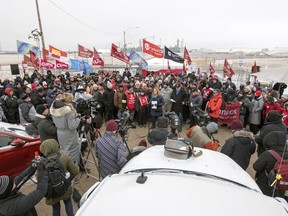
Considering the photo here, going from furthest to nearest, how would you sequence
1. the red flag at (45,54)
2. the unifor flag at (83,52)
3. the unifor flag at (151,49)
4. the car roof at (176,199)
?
the unifor flag at (83,52) < the red flag at (45,54) < the unifor flag at (151,49) < the car roof at (176,199)

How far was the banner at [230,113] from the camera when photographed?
8.10 m

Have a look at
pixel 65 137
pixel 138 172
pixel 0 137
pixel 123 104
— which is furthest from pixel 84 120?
pixel 123 104

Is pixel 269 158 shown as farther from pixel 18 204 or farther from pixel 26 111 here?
pixel 26 111

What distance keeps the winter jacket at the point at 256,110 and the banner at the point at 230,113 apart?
1.58 feet

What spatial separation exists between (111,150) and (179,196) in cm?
209

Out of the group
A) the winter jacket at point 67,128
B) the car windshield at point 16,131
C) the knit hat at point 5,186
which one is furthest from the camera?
the car windshield at point 16,131

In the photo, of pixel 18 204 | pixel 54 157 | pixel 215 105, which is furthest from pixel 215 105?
pixel 18 204

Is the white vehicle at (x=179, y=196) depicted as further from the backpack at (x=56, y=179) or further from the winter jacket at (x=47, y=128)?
the winter jacket at (x=47, y=128)

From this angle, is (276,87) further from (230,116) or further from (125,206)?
(125,206)

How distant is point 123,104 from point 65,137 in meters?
4.46

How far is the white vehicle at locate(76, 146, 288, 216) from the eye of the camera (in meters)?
1.53

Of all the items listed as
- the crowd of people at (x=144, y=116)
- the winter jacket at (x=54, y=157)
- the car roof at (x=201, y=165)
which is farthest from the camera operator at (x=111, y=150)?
the car roof at (x=201, y=165)

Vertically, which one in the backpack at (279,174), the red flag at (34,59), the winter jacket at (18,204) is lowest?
the backpack at (279,174)

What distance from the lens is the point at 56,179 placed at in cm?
294
